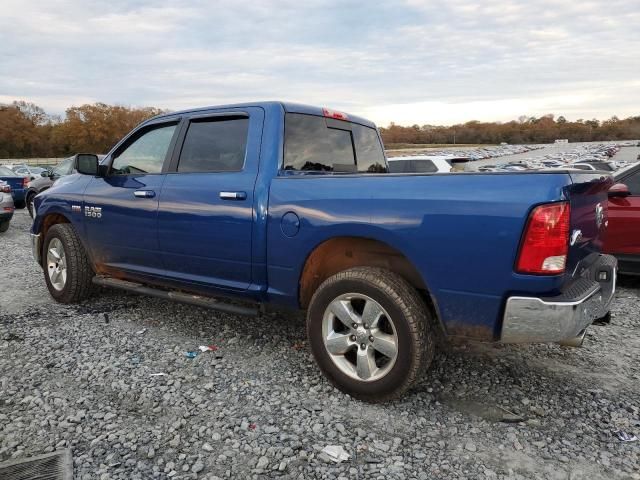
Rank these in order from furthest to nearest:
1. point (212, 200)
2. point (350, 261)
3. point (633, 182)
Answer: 1. point (633, 182)
2. point (212, 200)
3. point (350, 261)

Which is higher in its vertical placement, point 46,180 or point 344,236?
point 46,180

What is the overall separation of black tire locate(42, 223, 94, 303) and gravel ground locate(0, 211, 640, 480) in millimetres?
511

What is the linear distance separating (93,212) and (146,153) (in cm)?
80

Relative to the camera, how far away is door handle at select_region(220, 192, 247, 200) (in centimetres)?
342

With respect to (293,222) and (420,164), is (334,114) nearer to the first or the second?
(293,222)

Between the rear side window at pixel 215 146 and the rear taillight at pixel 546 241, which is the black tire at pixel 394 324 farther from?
the rear side window at pixel 215 146

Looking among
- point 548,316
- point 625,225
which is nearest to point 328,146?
point 548,316

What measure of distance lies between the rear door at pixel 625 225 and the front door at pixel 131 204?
Result: 4.86m

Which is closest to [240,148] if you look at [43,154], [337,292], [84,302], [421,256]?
[337,292]

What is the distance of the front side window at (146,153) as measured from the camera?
419 cm

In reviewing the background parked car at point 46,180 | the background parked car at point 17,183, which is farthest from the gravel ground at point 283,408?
the background parked car at point 17,183

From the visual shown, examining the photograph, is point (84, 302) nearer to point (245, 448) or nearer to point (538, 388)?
point (245, 448)

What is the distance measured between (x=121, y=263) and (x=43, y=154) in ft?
299

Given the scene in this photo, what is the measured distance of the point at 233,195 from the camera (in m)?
3.45
